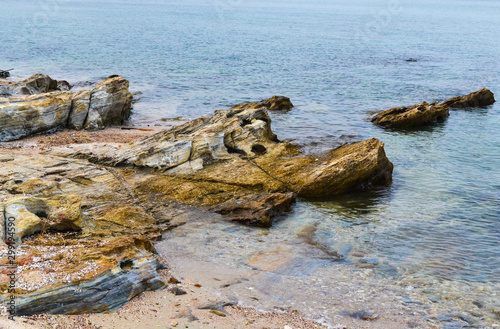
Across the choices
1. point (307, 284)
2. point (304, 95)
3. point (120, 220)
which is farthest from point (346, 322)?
point (304, 95)

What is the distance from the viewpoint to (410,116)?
2920cm

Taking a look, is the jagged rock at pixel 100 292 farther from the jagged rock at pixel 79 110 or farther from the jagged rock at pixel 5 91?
the jagged rock at pixel 5 91

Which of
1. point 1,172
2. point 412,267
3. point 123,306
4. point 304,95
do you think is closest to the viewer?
point 123,306

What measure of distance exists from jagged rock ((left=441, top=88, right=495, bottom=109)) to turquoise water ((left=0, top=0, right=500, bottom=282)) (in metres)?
1.00

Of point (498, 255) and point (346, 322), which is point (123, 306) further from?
point (498, 255)

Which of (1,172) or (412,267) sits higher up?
(1,172)

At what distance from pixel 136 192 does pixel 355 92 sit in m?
27.2

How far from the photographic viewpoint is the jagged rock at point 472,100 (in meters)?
34.5

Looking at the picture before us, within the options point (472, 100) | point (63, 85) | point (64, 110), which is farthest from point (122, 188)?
point (472, 100)

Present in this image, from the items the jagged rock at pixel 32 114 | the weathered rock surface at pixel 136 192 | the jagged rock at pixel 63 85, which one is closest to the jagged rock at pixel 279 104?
the weathered rock surface at pixel 136 192

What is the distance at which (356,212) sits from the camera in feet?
56.8

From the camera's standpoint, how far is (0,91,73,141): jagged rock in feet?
74.9

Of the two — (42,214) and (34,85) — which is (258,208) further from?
(34,85)

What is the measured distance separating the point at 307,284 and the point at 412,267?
11.6 feet
